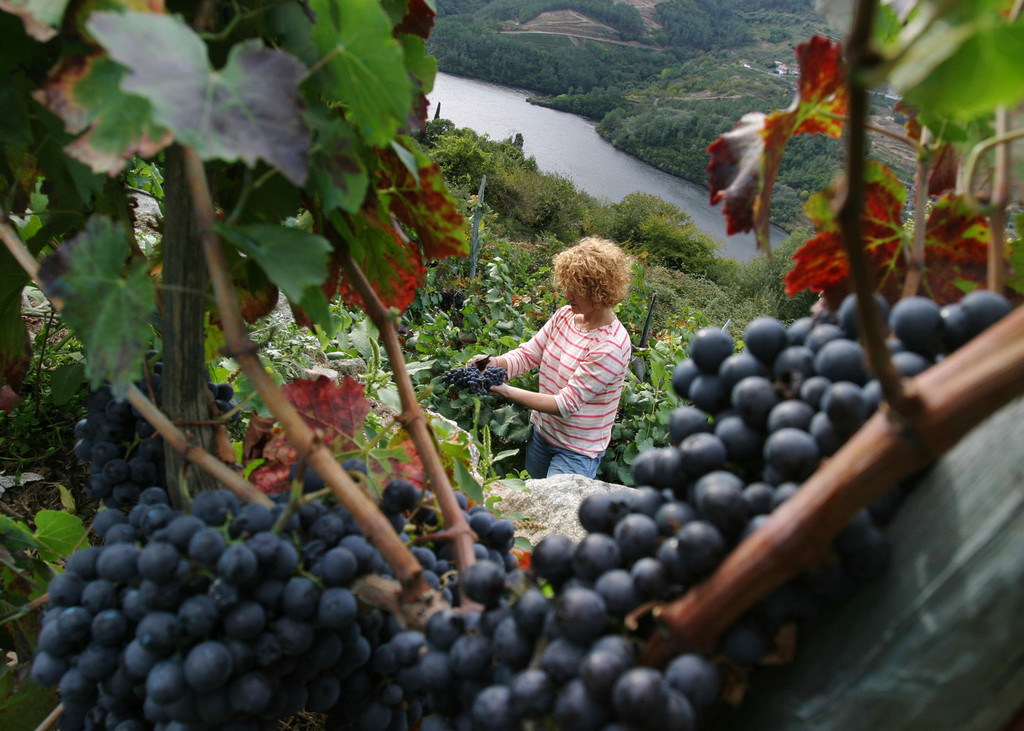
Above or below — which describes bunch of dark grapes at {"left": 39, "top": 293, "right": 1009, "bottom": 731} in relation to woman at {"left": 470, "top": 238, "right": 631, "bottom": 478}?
above

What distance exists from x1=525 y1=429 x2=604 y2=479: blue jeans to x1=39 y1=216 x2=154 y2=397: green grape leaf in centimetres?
258

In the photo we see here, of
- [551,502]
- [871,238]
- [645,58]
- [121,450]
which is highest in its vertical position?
[645,58]

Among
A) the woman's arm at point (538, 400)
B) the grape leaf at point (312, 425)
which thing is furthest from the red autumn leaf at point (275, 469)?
the woman's arm at point (538, 400)

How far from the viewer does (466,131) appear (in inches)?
833

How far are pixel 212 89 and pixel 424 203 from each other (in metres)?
0.37

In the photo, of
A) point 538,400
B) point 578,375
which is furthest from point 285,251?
point 538,400

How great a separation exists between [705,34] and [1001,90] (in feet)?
162

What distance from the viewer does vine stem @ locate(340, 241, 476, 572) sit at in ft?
2.26

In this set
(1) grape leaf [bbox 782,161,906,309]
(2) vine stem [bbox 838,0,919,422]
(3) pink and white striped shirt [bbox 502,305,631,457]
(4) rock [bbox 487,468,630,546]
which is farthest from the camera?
(3) pink and white striped shirt [bbox 502,305,631,457]

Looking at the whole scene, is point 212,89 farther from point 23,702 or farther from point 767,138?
point 23,702

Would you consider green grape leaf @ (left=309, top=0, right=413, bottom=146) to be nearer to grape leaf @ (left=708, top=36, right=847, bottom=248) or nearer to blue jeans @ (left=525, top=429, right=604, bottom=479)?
grape leaf @ (left=708, top=36, right=847, bottom=248)

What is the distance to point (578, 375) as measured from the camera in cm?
298

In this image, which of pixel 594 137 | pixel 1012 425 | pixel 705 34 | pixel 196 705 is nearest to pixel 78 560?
pixel 196 705

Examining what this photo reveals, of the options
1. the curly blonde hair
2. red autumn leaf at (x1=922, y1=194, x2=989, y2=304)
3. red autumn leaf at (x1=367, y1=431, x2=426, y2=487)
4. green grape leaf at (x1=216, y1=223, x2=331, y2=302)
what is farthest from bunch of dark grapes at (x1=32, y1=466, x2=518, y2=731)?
the curly blonde hair
